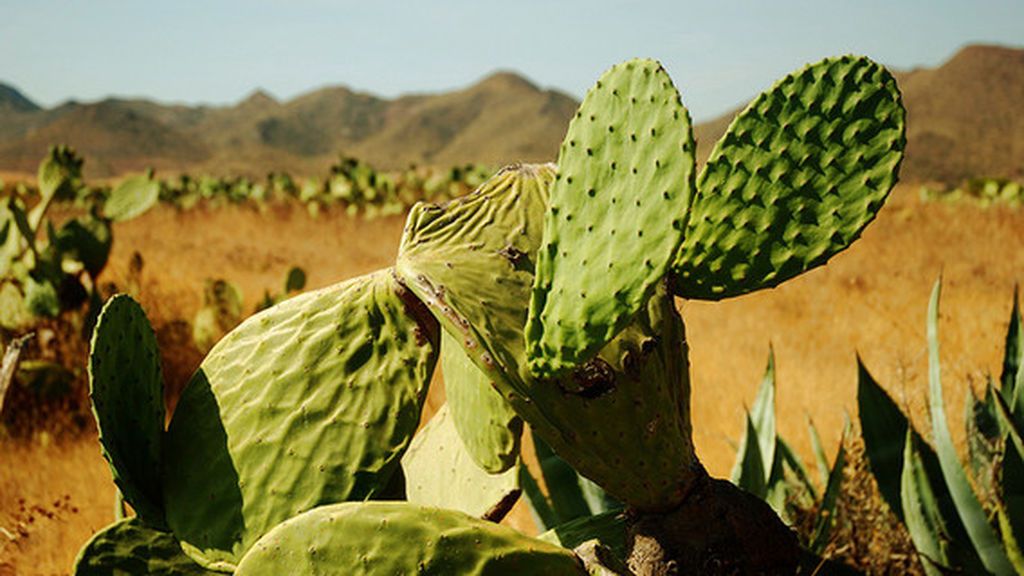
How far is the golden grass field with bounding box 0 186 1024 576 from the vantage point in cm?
244

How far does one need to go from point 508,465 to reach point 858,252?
20.2 ft

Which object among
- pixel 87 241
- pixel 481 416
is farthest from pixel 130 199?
pixel 481 416

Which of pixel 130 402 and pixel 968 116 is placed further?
pixel 968 116

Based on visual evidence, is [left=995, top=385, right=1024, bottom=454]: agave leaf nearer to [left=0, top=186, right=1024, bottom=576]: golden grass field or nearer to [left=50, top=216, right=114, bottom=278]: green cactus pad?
[left=0, top=186, right=1024, bottom=576]: golden grass field

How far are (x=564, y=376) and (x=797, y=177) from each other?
362 mm

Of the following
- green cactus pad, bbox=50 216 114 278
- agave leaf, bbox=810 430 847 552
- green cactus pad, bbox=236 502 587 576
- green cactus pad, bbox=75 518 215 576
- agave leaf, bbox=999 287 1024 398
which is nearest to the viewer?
green cactus pad, bbox=236 502 587 576

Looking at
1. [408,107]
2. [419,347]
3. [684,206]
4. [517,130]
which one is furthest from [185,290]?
[408,107]

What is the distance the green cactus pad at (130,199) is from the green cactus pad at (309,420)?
8.64 ft

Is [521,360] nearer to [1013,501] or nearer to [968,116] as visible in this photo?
[1013,501]

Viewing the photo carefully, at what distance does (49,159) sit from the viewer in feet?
11.2

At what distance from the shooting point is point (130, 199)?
3.58m

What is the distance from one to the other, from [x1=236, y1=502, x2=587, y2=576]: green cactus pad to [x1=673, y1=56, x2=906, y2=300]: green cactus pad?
1.29 feet

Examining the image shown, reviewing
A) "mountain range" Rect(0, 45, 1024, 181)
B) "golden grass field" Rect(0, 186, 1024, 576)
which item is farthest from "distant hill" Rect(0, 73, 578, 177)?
"golden grass field" Rect(0, 186, 1024, 576)

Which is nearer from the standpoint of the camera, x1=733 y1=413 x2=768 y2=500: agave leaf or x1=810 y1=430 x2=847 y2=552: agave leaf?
x1=810 y1=430 x2=847 y2=552: agave leaf
